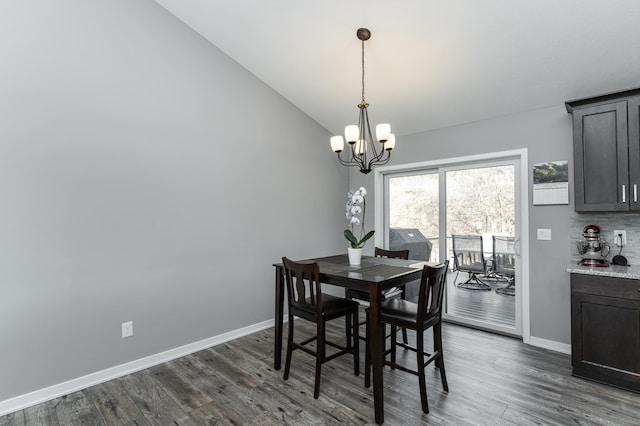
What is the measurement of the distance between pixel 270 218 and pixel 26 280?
87.8 inches

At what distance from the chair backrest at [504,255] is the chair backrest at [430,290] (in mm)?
1611

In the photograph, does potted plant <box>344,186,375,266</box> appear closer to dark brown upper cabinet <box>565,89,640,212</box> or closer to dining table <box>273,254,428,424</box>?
dining table <box>273,254,428,424</box>

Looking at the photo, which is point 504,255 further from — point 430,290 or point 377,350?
point 377,350

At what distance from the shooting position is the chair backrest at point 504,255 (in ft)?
11.5

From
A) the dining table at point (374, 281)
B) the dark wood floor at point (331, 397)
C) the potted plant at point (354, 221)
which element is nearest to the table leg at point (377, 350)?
the dining table at point (374, 281)

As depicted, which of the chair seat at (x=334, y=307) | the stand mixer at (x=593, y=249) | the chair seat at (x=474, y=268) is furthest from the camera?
the chair seat at (x=474, y=268)

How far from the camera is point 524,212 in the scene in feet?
10.8

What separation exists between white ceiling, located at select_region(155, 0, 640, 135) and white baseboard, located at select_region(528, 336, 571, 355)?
236 cm

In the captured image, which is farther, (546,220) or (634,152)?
(546,220)

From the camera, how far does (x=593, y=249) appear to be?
2.79 metres

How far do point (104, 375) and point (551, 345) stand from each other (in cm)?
410

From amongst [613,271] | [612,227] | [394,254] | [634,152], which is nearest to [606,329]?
[613,271]

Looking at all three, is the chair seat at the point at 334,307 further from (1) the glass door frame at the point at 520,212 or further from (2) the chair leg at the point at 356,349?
(1) the glass door frame at the point at 520,212

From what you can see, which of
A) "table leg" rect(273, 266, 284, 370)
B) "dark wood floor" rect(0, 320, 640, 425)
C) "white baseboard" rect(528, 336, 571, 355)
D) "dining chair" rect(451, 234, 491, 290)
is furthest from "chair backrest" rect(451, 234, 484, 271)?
"table leg" rect(273, 266, 284, 370)
